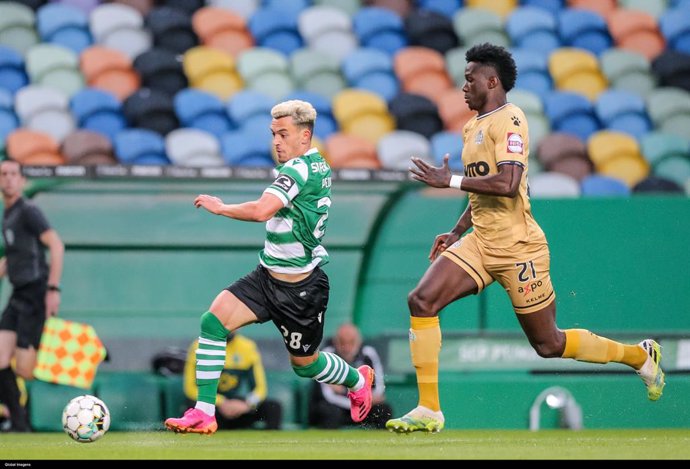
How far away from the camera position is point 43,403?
38.5 feet

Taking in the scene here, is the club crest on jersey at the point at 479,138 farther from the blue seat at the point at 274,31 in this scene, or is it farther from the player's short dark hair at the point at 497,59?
the blue seat at the point at 274,31

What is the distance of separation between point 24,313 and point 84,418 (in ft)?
11.4

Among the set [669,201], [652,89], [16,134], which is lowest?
[669,201]

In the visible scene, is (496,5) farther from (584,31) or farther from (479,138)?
(479,138)

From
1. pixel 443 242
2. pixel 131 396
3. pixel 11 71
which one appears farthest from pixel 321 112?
pixel 443 242

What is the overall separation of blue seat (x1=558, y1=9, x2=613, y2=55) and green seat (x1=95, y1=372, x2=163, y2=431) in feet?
23.7

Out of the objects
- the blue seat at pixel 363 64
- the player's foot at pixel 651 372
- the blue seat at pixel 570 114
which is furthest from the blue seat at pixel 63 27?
the player's foot at pixel 651 372

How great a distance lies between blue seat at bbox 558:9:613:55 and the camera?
1598cm

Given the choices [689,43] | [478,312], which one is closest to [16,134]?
[478,312]

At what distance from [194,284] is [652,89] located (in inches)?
249

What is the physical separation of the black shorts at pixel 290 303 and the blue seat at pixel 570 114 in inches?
296

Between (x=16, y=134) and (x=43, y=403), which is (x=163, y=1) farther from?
(x=43, y=403)

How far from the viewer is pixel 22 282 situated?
36.5ft

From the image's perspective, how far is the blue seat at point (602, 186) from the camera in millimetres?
13641
